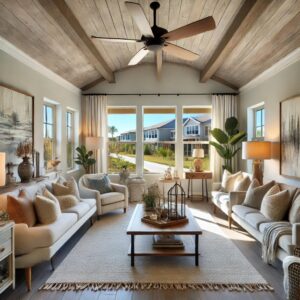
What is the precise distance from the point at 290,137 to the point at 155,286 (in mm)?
3266

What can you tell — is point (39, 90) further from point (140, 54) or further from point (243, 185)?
point (243, 185)

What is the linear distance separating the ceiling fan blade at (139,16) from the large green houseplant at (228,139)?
3.83 metres

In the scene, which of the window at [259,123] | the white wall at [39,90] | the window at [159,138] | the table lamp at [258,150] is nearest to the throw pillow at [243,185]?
the table lamp at [258,150]

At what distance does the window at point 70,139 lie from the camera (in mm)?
6688

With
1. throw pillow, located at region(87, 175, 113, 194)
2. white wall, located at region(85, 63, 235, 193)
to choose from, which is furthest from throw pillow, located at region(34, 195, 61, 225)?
white wall, located at region(85, 63, 235, 193)

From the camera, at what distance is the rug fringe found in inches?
104

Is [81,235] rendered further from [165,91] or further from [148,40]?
[165,91]

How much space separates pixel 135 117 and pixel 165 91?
1087 millimetres

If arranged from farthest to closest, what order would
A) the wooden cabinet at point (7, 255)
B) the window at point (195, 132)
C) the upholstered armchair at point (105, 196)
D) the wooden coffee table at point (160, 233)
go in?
the window at point (195, 132)
the upholstered armchair at point (105, 196)
the wooden coffee table at point (160, 233)
the wooden cabinet at point (7, 255)

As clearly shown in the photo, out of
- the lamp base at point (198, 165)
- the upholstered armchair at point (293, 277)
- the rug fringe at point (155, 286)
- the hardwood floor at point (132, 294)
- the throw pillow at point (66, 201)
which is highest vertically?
the lamp base at point (198, 165)

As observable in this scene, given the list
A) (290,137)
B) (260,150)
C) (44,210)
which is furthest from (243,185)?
(44,210)

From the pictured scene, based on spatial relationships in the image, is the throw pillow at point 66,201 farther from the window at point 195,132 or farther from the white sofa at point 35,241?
the window at point 195,132

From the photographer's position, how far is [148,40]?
3.37 m

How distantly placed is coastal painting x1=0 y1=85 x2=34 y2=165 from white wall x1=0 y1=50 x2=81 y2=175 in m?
0.17
